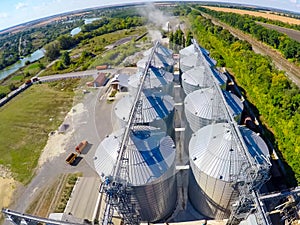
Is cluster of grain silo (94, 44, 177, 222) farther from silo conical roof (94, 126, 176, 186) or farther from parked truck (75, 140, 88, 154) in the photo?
parked truck (75, 140, 88, 154)

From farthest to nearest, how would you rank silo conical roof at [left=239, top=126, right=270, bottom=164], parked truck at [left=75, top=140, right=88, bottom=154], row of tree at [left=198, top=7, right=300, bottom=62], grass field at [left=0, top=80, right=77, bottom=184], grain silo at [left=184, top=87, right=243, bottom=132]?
row of tree at [left=198, top=7, right=300, bottom=62]
grass field at [left=0, top=80, right=77, bottom=184]
parked truck at [left=75, top=140, right=88, bottom=154]
grain silo at [left=184, top=87, right=243, bottom=132]
silo conical roof at [left=239, top=126, right=270, bottom=164]

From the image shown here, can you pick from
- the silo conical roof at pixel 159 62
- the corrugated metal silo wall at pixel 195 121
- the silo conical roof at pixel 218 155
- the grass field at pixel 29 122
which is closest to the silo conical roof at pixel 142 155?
the silo conical roof at pixel 218 155

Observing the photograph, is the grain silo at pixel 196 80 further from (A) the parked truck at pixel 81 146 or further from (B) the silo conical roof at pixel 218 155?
(A) the parked truck at pixel 81 146

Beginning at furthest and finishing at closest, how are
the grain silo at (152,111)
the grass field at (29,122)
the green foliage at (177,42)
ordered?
the green foliage at (177,42) < the grass field at (29,122) < the grain silo at (152,111)

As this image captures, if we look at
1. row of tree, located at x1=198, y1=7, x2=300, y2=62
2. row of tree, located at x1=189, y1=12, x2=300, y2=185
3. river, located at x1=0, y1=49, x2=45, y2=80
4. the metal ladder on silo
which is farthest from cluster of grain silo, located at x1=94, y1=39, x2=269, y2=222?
river, located at x1=0, y1=49, x2=45, y2=80

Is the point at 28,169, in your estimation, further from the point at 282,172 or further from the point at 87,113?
the point at 282,172

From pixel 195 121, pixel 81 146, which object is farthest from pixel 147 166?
pixel 81 146
